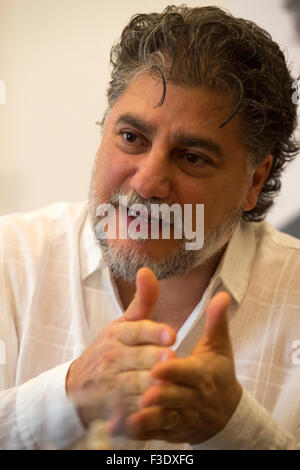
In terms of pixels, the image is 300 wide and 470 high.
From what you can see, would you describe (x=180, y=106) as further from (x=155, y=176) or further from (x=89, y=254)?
(x=89, y=254)

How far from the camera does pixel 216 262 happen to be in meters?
0.75

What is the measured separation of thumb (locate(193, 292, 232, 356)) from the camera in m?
0.42

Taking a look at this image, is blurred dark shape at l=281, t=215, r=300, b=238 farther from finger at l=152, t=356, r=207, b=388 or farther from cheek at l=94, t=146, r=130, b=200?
finger at l=152, t=356, r=207, b=388

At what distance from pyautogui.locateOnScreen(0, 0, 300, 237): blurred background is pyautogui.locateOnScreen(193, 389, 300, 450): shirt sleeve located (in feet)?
1.12

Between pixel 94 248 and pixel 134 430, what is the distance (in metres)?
0.35

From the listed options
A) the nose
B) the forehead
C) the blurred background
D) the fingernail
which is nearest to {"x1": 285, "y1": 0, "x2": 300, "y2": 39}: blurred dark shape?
the blurred background

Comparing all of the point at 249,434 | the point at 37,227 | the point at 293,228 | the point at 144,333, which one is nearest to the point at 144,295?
the point at 144,333

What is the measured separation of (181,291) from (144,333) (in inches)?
11.1

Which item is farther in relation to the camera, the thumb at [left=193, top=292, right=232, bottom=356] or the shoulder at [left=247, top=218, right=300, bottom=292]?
the shoulder at [left=247, top=218, right=300, bottom=292]

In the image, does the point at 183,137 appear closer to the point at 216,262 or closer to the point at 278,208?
the point at 216,262

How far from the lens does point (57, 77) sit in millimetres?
610

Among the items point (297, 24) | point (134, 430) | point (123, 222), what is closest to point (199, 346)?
point (134, 430)

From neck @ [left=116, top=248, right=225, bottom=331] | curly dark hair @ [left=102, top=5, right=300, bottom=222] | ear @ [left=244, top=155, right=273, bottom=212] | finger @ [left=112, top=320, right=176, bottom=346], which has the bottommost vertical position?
neck @ [left=116, top=248, right=225, bottom=331]
